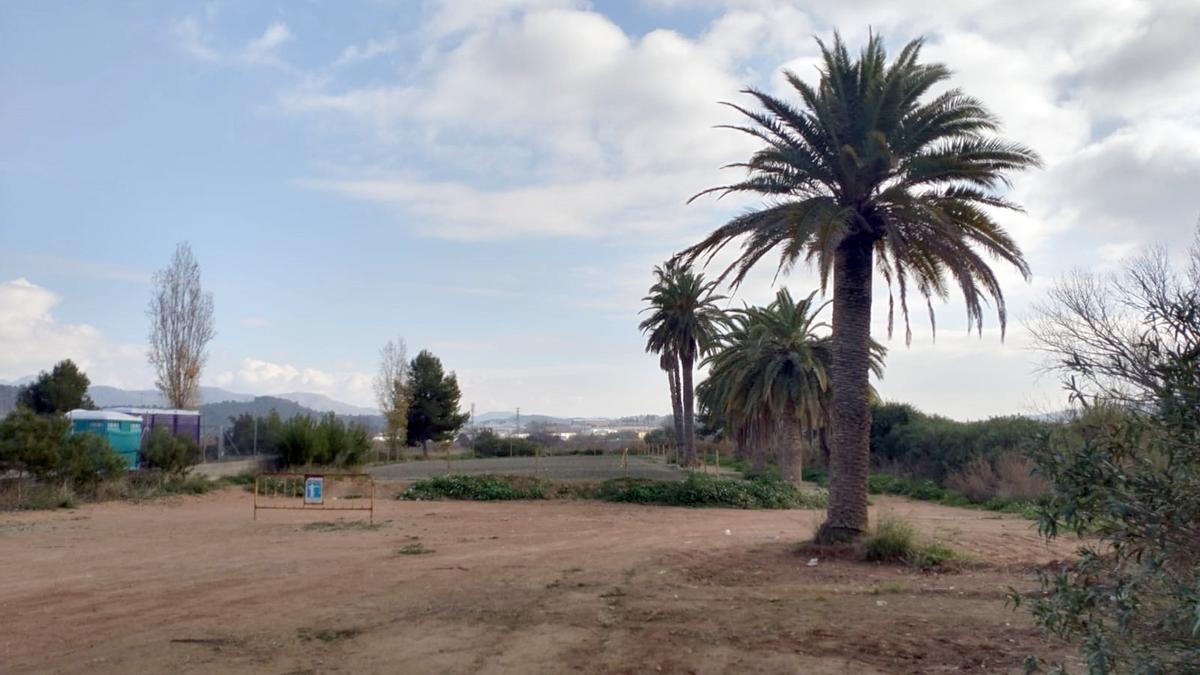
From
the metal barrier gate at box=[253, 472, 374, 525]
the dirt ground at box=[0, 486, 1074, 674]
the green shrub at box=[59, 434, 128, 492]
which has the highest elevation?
the green shrub at box=[59, 434, 128, 492]

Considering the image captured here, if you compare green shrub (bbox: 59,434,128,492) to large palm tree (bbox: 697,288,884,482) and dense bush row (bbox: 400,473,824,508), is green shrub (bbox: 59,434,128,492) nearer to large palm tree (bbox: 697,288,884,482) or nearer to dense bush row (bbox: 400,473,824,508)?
dense bush row (bbox: 400,473,824,508)

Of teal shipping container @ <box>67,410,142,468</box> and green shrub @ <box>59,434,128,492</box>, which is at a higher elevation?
teal shipping container @ <box>67,410,142,468</box>

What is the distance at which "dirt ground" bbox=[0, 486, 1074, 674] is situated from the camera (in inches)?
343

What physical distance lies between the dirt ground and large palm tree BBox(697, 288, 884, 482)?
1283 cm

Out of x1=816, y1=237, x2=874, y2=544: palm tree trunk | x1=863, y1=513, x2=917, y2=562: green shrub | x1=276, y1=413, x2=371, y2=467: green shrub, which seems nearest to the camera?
x1=863, y1=513, x2=917, y2=562: green shrub

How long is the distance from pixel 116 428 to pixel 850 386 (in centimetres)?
2826

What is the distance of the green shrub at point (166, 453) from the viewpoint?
3250cm

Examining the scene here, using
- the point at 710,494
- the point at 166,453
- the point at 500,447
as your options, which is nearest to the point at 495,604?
the point at 710,494

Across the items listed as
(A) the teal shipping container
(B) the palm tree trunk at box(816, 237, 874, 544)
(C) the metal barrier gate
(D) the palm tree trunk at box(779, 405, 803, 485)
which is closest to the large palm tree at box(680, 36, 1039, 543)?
(B) the palm tree trunk at box(816, 237, 874, 544)

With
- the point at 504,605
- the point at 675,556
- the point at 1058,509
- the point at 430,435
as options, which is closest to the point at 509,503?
the point at 675,556

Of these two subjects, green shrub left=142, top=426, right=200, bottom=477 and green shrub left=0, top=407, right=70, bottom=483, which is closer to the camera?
green shrub left=0, top=407, right=70, bottom=483

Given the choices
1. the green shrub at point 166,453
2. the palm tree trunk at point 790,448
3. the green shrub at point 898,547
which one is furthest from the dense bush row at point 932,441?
the green shrub at point 166,453

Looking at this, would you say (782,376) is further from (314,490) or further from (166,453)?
(166,453)

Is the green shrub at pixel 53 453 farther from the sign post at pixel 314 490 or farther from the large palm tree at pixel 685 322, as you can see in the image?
the large palm tree at pixel 685 322
